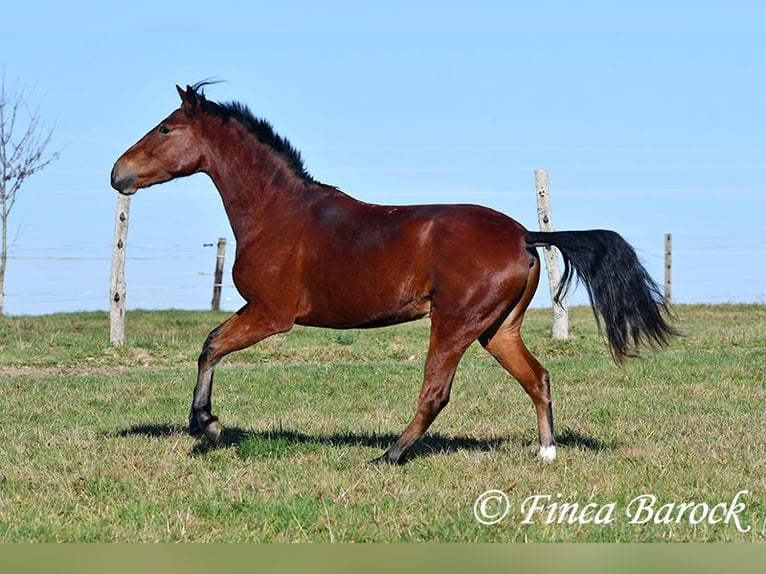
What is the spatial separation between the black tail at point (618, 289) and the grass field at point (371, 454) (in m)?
0.95

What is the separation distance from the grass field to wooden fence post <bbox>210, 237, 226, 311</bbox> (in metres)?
12.1

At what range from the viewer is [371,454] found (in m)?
8.06

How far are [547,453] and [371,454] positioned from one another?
1.37m

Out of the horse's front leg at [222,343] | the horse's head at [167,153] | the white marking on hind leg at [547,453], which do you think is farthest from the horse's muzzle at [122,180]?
the white marking on hind leg at [547,453]

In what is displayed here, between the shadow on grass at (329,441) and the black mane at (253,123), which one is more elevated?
the black mane at (253,123)

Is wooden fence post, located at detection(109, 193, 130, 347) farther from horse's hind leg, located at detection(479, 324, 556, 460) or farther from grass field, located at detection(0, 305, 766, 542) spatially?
horse's hind leg, located at detection(479, 324, 556, 460)

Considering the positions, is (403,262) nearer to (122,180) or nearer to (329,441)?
(329,441)

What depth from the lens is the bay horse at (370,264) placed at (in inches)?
297

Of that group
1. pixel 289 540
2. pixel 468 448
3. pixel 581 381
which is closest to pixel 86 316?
pixel 581 381

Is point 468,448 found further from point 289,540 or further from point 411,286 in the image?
point 289,540

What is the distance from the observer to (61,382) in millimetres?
14219

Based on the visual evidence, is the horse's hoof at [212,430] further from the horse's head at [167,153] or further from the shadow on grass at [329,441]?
the horse's head at [167,153]

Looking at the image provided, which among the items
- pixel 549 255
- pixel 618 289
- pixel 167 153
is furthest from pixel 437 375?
pixel 549 255

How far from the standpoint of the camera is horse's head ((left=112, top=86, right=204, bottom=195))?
27.7 feet
